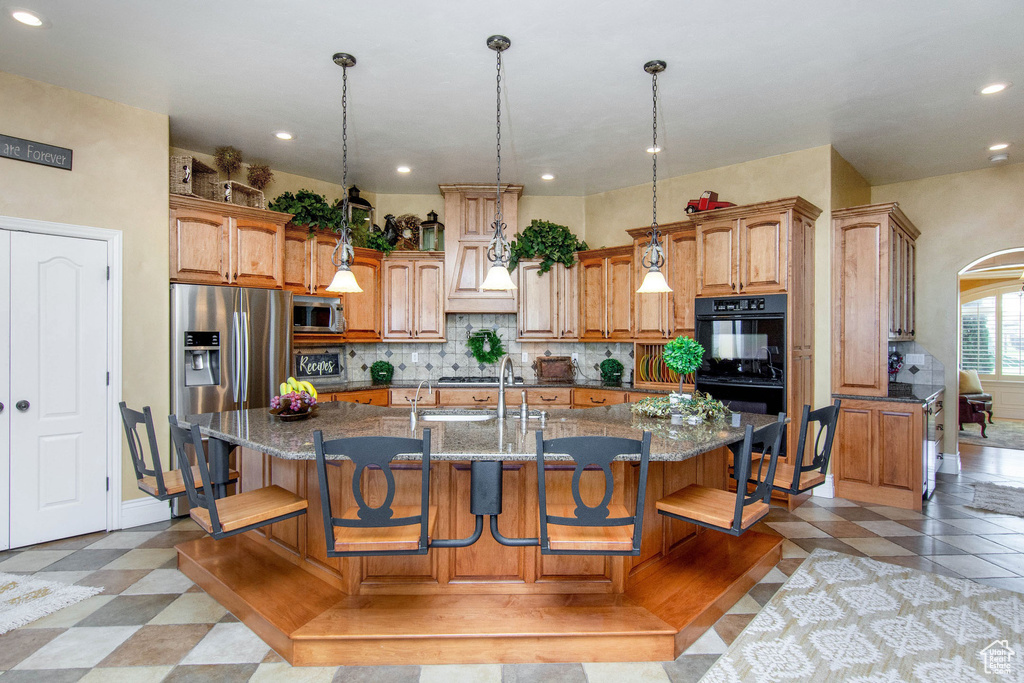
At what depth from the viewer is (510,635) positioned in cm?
213

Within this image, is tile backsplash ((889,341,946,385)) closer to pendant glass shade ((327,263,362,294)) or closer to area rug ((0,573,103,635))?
pendant glass shade ((327,263,362,294))

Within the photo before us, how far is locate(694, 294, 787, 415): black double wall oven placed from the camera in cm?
401

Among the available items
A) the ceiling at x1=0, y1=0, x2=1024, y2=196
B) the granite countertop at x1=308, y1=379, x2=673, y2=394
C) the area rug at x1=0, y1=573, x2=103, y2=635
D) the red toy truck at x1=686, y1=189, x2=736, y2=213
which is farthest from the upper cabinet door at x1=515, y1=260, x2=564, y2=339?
the area rug at x1=0, y1=573, x2=103, y2=635

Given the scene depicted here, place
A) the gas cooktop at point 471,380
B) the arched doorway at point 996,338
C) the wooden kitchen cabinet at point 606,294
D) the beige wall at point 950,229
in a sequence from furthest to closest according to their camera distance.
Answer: the arched doorway at point 996,338 → the gas cooktop at point 471,380 → the wooden kitchen cabinet at point 606,294 → the beige wall at point 950,229

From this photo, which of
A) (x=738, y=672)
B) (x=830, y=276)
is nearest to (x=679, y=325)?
(x=830, y=276)

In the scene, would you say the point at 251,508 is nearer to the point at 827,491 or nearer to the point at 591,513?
the point at 591,513

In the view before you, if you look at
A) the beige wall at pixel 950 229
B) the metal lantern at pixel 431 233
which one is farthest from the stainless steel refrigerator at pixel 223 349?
the beige wall at pixel 950 229

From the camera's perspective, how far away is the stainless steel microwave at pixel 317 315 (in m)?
4.71

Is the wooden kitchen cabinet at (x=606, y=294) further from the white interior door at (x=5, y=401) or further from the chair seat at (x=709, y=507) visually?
the white interior door at (x=5, y=401)

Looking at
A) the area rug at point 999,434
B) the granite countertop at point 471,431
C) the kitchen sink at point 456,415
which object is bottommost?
the area rug at point 999,434

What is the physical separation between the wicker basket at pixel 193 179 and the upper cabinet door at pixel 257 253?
13.4 inches

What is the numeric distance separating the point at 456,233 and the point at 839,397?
3.86 meters

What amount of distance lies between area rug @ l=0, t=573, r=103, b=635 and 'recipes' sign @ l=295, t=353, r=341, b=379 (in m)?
2.46

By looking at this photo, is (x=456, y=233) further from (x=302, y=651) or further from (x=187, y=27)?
(x=302, y=651)
